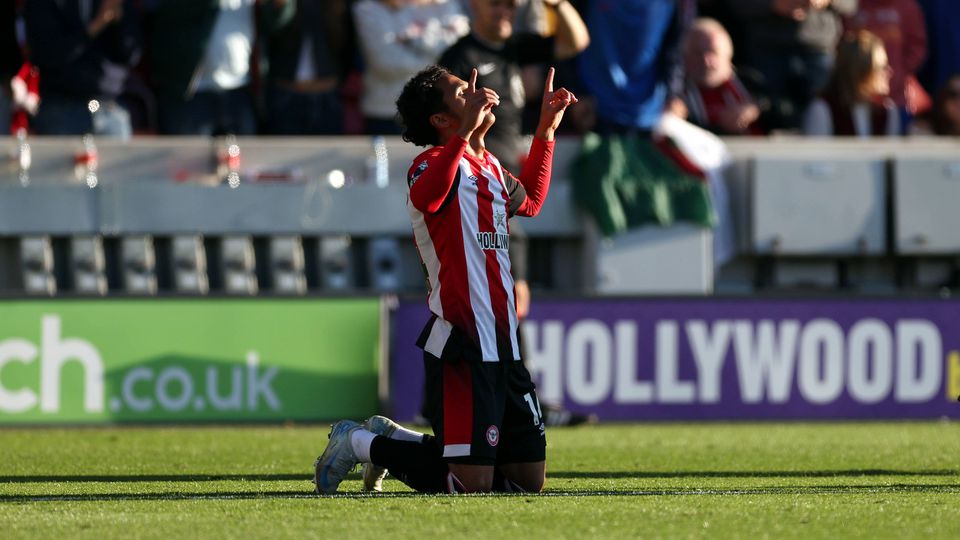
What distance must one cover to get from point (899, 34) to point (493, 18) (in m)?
5.71

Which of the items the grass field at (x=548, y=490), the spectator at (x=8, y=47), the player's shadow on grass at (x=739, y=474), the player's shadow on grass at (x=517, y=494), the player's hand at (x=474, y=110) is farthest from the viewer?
the spectator at (x=8, y=47)

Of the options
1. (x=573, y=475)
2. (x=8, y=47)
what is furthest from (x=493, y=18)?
(x=8, y=47)

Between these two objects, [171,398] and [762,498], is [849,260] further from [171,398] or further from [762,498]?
[762,498]

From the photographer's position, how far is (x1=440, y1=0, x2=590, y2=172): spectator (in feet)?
33.6

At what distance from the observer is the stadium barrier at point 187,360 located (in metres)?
11.6

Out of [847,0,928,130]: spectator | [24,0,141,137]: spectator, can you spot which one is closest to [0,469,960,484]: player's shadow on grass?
[24,0,141,137]: spectator

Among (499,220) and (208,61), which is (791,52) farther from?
(499,220)

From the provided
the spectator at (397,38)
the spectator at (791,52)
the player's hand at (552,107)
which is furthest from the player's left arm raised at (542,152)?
the spectator at (791,52)

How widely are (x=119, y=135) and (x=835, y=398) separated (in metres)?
5.28

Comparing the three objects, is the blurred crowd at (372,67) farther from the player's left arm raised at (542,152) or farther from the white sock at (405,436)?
the white sock at (405,436)

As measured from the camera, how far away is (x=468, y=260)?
6.94 meters

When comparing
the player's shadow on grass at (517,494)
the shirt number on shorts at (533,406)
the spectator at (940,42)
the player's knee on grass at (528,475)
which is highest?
the spectator at (940,42)

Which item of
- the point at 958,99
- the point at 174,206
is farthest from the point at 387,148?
the point at 958,99

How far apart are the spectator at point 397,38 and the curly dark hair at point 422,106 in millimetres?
5989
